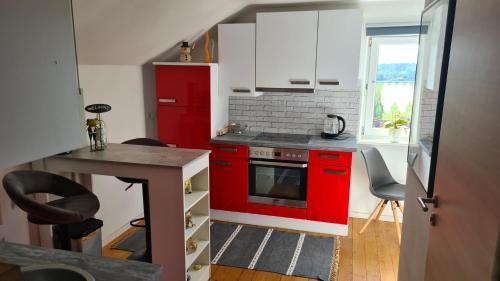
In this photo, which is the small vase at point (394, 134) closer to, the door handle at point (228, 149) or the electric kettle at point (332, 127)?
the electric kettle at point (332, 127)

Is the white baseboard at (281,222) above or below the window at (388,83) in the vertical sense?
below

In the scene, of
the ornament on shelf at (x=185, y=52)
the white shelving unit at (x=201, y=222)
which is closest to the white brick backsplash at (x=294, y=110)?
the ornament on shelf at (x=185, y=52)

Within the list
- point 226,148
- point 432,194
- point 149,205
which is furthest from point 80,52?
point 432,194

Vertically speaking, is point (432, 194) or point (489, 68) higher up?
point (489, 68)

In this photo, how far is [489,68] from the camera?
38.7 inches

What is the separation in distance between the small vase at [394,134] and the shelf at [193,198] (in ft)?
7.28

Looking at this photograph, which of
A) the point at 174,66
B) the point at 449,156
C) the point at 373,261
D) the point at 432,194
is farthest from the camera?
the point at 174,66

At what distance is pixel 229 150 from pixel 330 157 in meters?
1.01

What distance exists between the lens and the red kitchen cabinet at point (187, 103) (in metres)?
3.66

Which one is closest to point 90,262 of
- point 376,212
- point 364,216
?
point 376,212

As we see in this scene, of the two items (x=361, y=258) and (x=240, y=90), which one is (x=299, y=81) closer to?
(x=240, y=90)

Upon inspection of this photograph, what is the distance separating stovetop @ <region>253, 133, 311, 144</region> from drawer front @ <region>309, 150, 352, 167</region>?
0.62ft

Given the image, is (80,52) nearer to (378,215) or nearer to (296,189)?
(296,189)

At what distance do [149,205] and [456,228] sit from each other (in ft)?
5.62
